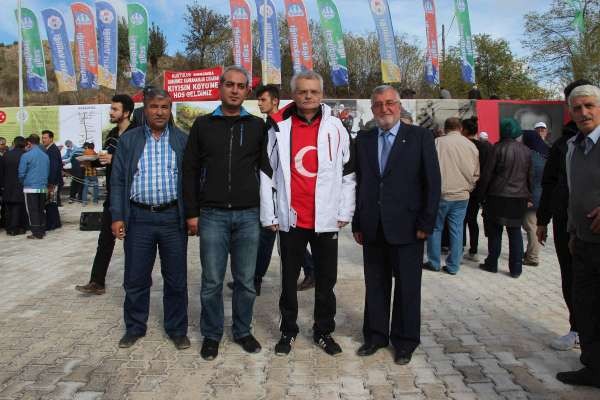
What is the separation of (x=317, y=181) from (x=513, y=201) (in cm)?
396

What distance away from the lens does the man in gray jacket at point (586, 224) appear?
3.20 meters

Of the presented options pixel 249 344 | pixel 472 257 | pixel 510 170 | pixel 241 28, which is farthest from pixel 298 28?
pixel 249 344

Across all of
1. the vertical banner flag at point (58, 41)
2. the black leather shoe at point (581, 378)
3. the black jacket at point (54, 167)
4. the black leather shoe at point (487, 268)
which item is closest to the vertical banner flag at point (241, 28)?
the vertical banner flag at point (58, 41)

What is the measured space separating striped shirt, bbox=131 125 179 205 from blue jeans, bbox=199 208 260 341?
0.35 metres

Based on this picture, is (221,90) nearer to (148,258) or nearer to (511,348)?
(148,258)

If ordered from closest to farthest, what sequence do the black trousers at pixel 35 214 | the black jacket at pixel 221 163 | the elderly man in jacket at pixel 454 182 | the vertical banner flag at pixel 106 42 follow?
the black jacket at pixel 221 163 → the elderly man in jacket at pixel 454 182 → the black trousers at pixel 35 214 → the vertical banner flag at pixel 106 42

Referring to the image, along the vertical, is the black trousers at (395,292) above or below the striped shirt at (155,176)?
below

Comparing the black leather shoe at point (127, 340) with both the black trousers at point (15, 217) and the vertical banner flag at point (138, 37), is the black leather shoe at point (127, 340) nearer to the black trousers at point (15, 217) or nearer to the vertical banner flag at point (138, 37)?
the black trousers at point (15, 217)

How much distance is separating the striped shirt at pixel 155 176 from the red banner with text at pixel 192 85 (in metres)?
14.6

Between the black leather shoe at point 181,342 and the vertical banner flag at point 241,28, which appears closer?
the black leather shoe at point 181,342

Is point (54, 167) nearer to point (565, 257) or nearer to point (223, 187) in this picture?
point (223, 187)

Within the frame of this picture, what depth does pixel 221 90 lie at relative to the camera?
3705 millimetres

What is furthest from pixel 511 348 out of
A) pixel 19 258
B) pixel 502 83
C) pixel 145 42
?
pixel 502 83

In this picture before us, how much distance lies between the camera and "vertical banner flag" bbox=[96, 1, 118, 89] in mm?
18891
